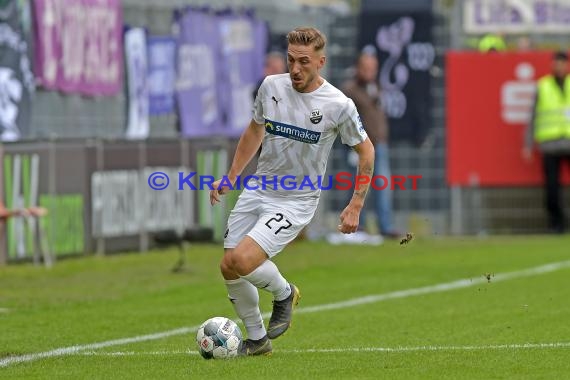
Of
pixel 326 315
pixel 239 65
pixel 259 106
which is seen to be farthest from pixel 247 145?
pixel 239 65

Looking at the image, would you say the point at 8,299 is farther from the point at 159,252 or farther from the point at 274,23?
the point at 274,23

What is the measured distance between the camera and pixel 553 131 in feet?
73.6

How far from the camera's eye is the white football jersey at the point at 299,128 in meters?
9.55

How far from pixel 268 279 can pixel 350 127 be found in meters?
1.01

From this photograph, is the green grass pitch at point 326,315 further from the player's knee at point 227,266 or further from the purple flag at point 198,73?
the purple flag at point 198,73

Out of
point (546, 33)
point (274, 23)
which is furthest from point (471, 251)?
point (546, 33)

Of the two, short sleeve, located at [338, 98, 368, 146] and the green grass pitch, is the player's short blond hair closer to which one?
short sleeve, located at [338, 98, 368, 146]

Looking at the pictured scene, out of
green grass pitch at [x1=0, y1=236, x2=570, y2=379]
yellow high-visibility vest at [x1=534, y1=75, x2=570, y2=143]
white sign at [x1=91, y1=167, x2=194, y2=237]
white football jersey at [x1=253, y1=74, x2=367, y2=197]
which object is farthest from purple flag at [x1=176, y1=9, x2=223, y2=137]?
white football jersey at [x1=253, y1=74, x2=367, y2=197]

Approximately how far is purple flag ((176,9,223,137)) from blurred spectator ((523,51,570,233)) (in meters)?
4.46

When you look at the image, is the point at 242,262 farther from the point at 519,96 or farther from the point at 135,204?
the point at 519,96

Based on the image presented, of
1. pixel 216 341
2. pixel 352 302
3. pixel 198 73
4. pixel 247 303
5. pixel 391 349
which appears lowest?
pixel 352 302

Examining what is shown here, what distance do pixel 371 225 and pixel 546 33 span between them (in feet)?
14.7

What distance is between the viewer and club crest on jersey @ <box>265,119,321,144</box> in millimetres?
9562

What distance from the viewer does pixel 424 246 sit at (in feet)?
65.8
